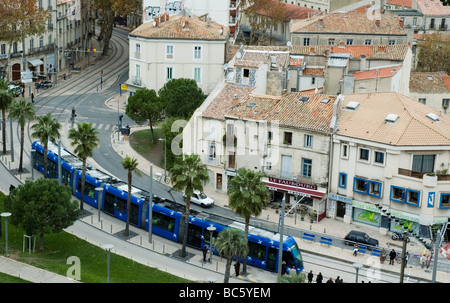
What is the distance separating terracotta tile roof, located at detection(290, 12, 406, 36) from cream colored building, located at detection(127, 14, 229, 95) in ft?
46.9

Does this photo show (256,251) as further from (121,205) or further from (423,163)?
(423,163)

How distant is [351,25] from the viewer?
337 ft

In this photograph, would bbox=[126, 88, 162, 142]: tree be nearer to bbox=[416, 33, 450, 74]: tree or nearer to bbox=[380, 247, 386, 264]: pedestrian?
bbox=[380, 247, 386, 264]: pedestrian

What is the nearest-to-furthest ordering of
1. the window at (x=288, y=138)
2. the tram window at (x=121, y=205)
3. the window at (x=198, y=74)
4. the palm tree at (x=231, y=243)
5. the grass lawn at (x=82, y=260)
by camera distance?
the palm tree at (x=231, y=243)
the grass lawn at (x=82, y=260)
the tram window at (x=121, y=205)
the window at (x=288, y=138)
the window at (x=198, y=74)

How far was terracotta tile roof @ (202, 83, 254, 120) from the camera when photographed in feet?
228

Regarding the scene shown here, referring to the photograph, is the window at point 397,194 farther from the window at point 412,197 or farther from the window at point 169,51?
the window at point 169,51

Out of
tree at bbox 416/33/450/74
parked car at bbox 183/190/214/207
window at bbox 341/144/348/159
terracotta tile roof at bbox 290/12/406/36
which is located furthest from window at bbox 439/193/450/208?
tree at bbox 416/33/450/74

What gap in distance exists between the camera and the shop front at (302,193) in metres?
64.3

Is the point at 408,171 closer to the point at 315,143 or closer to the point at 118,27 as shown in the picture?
the point at 315,143

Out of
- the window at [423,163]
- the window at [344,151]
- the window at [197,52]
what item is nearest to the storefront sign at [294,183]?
the window at [344,151]

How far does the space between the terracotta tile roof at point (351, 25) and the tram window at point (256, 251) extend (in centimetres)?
5569
